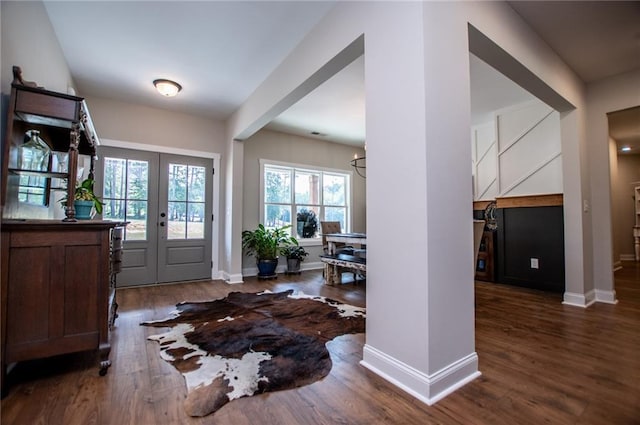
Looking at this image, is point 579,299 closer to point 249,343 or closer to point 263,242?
point 249,343

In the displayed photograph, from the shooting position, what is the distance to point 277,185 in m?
5.71

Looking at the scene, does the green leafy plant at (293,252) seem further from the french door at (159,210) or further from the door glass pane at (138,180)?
the door glass pane at (138,180)

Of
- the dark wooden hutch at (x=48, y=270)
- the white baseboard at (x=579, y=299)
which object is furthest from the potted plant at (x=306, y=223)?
the dark wooden hutch at (x=48, y=270)

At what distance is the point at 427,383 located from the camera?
1465 millimetres

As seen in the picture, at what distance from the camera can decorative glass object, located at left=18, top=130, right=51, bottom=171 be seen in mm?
1881

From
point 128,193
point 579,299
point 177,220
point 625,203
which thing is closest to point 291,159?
point 177,220

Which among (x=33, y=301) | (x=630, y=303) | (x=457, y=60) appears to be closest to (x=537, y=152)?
(x=630, y=303)

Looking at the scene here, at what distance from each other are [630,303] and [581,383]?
2649 millimetres

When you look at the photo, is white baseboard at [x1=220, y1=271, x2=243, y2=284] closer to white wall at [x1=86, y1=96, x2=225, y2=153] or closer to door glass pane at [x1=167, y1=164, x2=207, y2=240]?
door glass pane at [x1=167, y1=164, x2=207, y2=240]

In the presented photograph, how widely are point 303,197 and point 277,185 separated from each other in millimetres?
634

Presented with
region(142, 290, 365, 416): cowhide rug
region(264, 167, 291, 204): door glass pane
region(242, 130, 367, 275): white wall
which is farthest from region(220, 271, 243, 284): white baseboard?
region(264, 167, 291, 204): door glass pane

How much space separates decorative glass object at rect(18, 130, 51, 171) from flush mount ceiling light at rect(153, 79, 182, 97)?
6.11ft

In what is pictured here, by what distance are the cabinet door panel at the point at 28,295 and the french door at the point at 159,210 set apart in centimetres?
271

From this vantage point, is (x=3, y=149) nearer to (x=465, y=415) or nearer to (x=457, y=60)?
(x=457, y=60)
